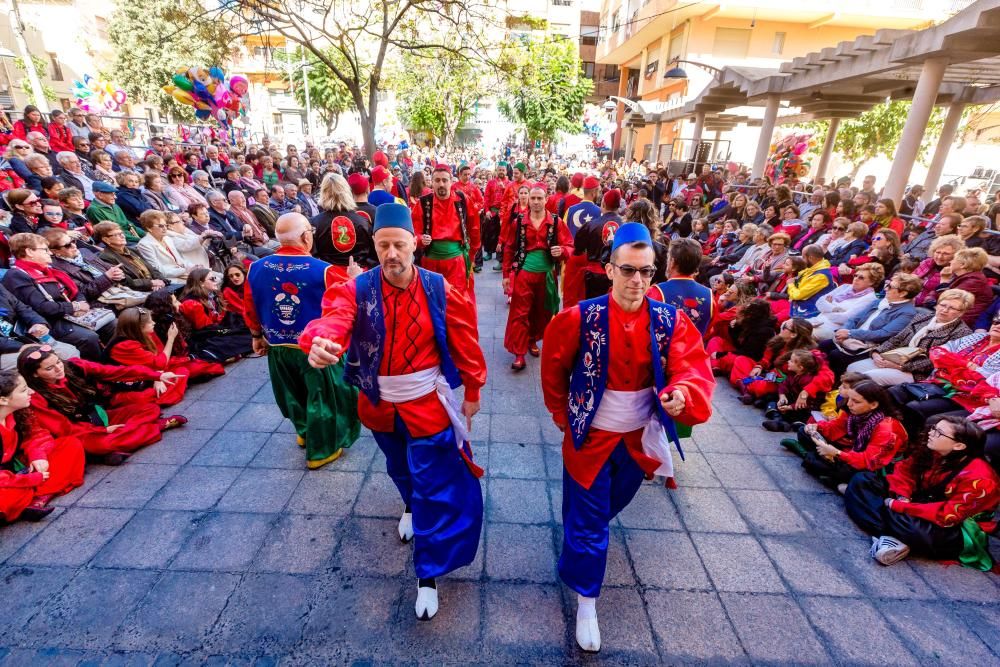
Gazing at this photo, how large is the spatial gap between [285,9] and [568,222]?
20.1ft

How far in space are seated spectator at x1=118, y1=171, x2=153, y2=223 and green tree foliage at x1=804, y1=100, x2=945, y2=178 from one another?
2411cm

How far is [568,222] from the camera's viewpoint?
604cm

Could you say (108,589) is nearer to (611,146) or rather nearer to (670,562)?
(670,562)

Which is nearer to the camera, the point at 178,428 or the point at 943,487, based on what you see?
the point at 943,487

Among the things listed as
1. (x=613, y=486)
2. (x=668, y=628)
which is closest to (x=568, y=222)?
(x=613, y=486)

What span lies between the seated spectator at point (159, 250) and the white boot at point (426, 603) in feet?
17.8

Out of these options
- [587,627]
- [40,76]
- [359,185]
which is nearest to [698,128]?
[359,185]

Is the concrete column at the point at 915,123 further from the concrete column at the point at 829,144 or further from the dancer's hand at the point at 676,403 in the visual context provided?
the dancer's hand at the point at 676,403

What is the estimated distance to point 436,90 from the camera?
21.2 m

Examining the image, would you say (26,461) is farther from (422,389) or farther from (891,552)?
(891,552)

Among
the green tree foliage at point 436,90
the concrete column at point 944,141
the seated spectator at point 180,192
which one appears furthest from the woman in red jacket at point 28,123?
the concrete column at point 944,141

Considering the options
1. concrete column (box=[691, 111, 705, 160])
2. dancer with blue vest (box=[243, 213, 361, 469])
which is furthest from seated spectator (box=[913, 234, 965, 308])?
concrete column (box=[691, 111, 705, 160])

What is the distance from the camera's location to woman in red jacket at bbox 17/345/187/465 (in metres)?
3.65

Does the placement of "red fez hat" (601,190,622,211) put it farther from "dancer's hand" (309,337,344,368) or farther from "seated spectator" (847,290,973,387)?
"dancer's hand" (309,337,344,368)
